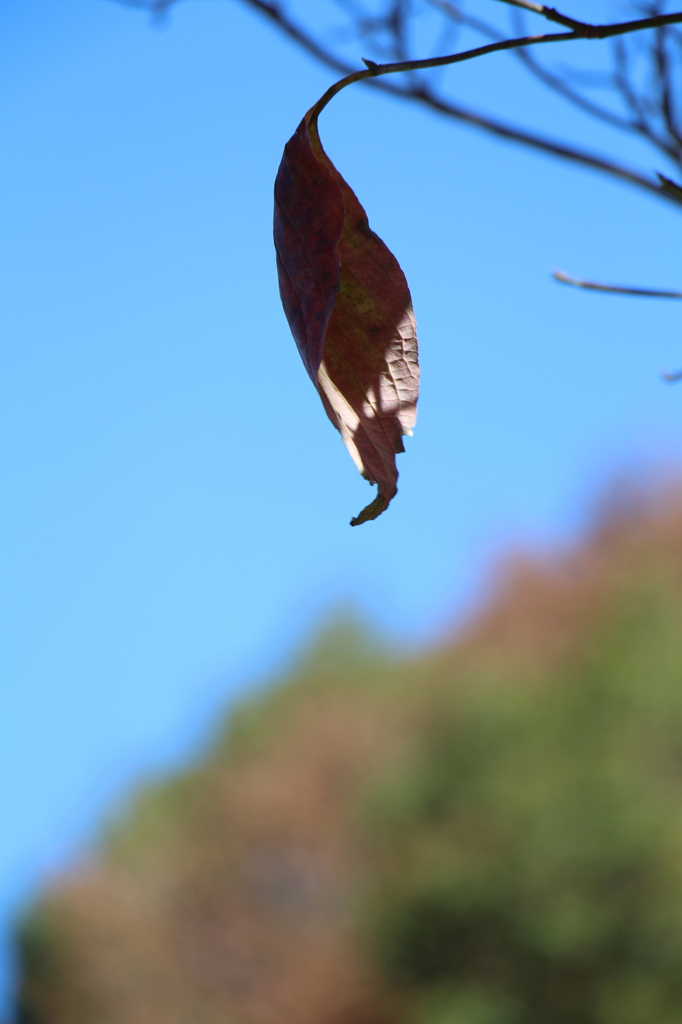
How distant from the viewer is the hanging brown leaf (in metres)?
0.51

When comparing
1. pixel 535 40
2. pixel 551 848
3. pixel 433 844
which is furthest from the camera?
pixel 433 844

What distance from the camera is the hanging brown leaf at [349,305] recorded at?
51cm

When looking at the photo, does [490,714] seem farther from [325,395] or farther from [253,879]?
[325,395]

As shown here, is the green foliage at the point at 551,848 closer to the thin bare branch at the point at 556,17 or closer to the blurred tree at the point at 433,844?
the blurred tree at the point at 433,844

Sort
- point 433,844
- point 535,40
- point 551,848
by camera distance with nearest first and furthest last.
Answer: point 535,40 < point 551,848 < point 433,844

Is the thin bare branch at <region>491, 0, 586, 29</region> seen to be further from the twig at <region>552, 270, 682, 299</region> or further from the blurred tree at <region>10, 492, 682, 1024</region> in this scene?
the blurred tree at <region>10, 492, 682, 1024</region>

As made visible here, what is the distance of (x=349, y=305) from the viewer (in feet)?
1.80

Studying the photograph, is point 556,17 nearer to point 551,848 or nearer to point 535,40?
point 535,40

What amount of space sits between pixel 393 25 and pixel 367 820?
11194 millimetres

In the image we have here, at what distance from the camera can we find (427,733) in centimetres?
1072

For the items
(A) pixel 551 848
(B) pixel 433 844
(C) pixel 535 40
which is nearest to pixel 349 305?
(C) pixel 535 40

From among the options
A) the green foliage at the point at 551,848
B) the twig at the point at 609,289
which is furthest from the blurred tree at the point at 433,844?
the twig at the point at 609,289

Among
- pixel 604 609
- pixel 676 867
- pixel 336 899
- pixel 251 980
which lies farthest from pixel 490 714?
pixel 251 980

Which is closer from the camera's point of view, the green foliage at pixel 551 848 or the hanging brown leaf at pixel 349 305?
the hanging brown leaf at pixel 349 305
